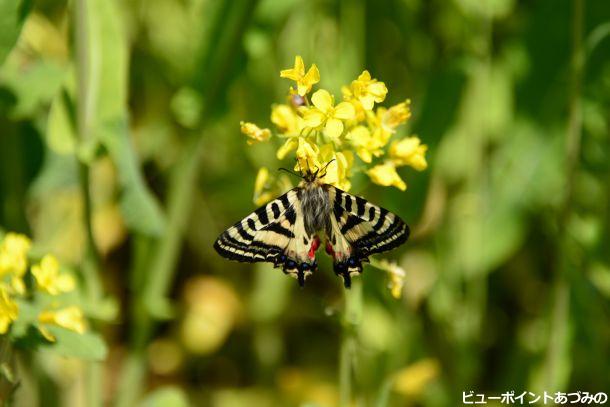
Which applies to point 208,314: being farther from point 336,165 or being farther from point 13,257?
point 336,165

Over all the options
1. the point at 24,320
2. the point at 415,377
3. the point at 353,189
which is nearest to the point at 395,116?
the point at 353,189

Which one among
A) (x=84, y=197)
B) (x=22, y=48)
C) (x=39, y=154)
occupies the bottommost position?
(x=84, y=197)

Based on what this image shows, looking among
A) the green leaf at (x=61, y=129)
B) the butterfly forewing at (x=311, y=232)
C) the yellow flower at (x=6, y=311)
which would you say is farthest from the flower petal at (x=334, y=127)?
the green leaf at (x=61, y=129)

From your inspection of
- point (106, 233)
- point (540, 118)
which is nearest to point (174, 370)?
point (106, 233)

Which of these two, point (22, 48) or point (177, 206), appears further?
point (22, 48)

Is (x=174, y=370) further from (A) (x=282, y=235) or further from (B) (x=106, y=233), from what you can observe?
(A) (x=282, y=235)

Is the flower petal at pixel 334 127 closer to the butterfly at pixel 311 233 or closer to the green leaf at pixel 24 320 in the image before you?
the butterfly at pixel 311 233

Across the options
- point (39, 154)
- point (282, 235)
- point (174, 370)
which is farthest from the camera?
point (174, 370)
